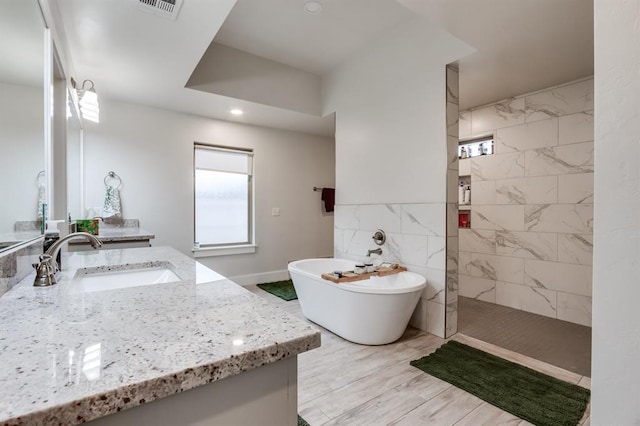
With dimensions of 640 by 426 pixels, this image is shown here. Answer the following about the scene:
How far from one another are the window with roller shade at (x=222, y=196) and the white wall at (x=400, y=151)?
1.51m

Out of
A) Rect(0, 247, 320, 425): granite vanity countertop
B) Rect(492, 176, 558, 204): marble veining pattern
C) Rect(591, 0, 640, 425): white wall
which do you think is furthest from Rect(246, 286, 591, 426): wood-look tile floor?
Rect(492, 176, 558, 204): marble veining pattern

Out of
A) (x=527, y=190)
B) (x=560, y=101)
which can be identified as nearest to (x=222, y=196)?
(x=527, y=190)

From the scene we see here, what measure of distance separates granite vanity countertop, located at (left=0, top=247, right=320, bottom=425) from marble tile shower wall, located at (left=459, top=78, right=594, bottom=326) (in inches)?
133

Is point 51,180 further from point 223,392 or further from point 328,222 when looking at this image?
point 328,222

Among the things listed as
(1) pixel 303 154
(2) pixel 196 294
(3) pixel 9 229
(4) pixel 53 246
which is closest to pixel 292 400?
(2) pixel 196 294

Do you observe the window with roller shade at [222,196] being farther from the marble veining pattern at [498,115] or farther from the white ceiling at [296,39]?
the marble veining pattern at [498,115]

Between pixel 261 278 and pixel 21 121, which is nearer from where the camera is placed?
pixel 21 121

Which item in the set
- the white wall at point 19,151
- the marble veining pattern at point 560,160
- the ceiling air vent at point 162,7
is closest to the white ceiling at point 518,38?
the marble veining pattern at point 560,160

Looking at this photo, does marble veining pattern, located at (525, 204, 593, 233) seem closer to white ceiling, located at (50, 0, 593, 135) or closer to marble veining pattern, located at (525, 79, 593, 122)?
marble veining pattern, located at (525, 79, 593, 122)

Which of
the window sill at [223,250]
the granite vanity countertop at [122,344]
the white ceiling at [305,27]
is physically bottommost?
the window sill at [223,250]

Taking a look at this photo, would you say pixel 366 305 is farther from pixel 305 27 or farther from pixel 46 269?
pixel 305 27

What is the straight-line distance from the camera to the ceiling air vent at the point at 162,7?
1831 mm

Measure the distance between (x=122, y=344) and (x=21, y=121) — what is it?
41.9 inches

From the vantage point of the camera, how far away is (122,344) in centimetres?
58
